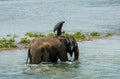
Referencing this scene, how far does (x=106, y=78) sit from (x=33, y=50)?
3129 mm

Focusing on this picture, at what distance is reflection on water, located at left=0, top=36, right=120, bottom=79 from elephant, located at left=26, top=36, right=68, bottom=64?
11.2 inches

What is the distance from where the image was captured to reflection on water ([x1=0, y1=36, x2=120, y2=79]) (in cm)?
1462

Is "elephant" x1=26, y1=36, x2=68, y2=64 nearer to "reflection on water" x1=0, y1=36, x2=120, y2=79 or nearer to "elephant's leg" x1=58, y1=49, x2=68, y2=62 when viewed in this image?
"elephant's leg" x1=58, y1=49, x2=68, y2=62

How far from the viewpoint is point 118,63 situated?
54.8 ft

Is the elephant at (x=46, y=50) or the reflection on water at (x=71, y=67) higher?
the elephant at (x=46, y=50)

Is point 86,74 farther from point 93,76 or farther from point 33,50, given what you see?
point 33,50

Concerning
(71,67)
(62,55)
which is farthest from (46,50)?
(71,67)

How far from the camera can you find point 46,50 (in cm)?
1585

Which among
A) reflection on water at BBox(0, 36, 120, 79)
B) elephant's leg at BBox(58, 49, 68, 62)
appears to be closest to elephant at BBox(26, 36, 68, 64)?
elephant's leg at BBox(58, 49, 68, 62)

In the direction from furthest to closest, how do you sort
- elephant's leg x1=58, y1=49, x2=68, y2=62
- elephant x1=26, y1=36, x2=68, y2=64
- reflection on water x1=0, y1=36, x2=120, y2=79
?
elephant's leg x1=58, y1=49, x2=68, y2=62 < elephant x1=26, y1=36, x2=68, y2=64 < reflection on water x1=0, y1=36, x2=120, y2=79

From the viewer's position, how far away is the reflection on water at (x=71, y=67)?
14625mm

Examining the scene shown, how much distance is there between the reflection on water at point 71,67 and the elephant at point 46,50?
29 centimetres

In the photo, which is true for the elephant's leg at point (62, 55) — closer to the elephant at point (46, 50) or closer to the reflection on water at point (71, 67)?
the elephant at point (46, 50)

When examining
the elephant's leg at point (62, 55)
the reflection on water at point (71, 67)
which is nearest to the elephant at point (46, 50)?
the elephant's leg at point (62, 55)
